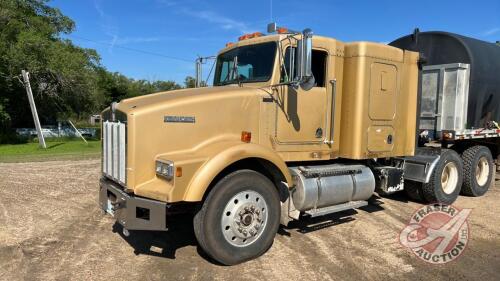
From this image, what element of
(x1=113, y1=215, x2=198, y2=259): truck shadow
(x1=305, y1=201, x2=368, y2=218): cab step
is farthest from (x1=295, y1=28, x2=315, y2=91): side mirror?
(x1=113, y1=215, x2=198, y2=259): truck shadow

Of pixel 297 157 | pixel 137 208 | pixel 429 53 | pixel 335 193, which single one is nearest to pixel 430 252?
pixel 335 193

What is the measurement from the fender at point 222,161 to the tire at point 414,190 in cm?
384

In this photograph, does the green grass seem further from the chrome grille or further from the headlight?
the headlight

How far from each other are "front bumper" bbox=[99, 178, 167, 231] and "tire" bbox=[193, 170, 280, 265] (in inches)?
17.8

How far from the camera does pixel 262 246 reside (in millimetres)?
5266

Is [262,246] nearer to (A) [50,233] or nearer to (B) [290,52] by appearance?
(B) [290,52]

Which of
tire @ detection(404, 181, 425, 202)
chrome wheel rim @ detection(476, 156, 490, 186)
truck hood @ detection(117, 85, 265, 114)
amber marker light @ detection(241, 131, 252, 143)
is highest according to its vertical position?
truck hood @ detection(117, 85, 265, 114)

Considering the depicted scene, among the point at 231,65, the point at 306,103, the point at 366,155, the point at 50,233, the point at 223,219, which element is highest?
the point at 231,65

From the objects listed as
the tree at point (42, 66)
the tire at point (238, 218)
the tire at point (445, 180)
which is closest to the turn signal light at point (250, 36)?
the tire at point (238, 218)

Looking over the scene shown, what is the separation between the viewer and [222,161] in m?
4.77

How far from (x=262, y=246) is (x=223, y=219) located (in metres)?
0.67

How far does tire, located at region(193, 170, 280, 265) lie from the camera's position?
4.82 m

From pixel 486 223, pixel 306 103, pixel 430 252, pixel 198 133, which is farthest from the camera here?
pixel 486 223

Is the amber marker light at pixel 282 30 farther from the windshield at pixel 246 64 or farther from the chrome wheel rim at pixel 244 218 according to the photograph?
the chrome wheel rim at pixel 244 218
